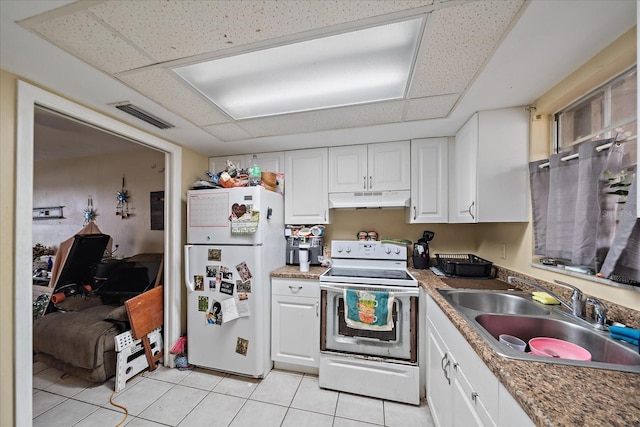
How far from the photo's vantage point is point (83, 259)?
102 inches

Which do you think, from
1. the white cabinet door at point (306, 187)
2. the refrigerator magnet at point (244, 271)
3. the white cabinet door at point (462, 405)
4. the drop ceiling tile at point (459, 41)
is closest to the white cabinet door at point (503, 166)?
the drop ceiling tile at point (459, 41)

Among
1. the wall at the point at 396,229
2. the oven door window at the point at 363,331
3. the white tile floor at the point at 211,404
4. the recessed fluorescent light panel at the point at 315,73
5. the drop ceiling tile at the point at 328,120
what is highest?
the recessed fluorescent light panel at the point at 315,73

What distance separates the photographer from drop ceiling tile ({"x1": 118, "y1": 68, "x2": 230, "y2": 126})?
49.1 inches

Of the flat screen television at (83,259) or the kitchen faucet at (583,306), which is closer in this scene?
the kitchen faucet at (583,306)

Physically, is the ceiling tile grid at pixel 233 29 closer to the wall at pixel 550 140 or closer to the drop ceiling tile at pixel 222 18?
the drop ceiling tile at pixel 222 18

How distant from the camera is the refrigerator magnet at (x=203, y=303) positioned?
2.07 meters

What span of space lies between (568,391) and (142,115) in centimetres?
254

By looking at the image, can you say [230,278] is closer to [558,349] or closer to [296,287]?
[296,287]

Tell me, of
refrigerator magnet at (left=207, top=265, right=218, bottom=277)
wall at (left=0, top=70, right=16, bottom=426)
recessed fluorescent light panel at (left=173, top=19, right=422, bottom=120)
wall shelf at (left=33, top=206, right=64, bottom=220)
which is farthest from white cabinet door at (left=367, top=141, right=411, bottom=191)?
wall shelf at (left=33, top=206, right=64, bottom=220)

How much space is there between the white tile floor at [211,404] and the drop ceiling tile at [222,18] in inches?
87.9

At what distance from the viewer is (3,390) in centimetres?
118

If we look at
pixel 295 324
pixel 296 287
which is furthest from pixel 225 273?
pixel 295 324

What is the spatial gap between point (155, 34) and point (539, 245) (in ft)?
7.57

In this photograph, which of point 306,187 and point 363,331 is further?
point 306,187
